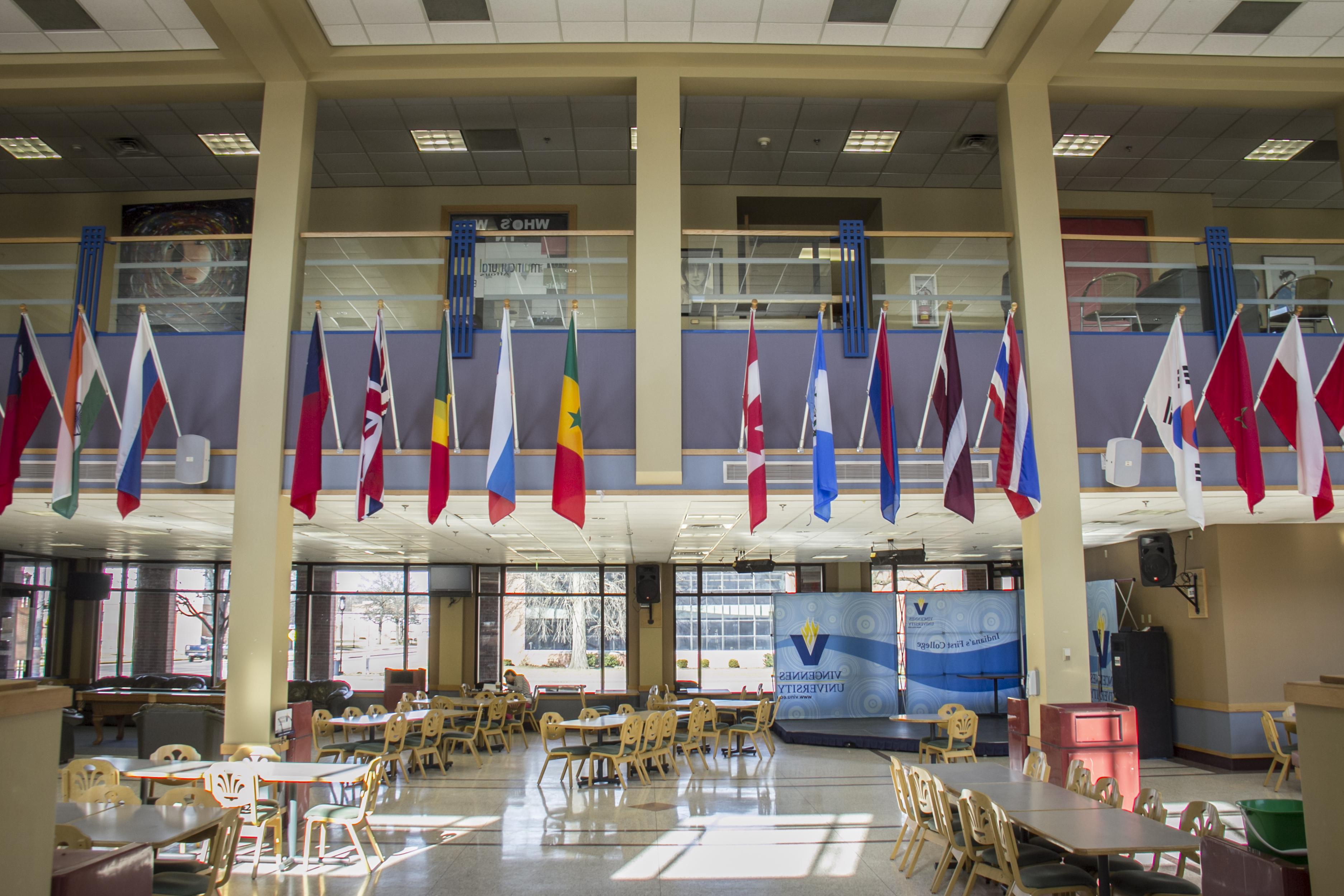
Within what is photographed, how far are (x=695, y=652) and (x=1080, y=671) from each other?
1213cm

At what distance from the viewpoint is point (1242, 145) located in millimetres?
10719

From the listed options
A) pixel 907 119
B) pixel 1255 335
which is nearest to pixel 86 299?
pixel 907 119

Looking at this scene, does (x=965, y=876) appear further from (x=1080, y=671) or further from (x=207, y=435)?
(x=207, y=435)

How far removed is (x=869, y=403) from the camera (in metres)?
7.98

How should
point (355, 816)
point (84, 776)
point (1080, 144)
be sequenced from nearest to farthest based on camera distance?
point (355, 816) → point (84, 776) → point (1080, 144)

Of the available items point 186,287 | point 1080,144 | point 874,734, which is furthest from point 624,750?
point 1080,144

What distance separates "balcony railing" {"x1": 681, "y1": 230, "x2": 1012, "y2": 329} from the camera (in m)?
8.37

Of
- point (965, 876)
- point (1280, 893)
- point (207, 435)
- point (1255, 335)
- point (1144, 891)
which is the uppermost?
point (1255, 335)

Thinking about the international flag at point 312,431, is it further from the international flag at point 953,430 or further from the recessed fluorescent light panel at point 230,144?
the international flag at point 953,430

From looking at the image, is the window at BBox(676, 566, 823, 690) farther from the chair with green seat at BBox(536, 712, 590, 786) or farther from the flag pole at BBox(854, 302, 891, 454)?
the flag pole at BBox(854, 302, 891, 454)

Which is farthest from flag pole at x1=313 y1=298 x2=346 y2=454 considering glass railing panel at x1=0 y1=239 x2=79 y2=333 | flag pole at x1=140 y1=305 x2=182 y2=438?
glass railing panel at x1=0 y1=239 x2=79 y2=333

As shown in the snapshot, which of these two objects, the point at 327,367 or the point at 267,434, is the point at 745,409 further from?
the point at 267,434

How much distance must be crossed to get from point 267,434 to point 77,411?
1.49 m

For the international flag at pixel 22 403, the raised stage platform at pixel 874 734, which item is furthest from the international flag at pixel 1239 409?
the international flag at pixel 22 403
